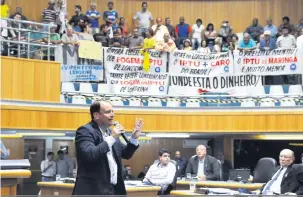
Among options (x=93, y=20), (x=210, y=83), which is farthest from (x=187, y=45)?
(x=93, y=20)

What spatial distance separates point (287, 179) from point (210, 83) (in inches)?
358

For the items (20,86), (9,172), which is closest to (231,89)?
(20,86)

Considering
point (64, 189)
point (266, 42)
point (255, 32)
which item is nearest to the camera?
point (64, 189)

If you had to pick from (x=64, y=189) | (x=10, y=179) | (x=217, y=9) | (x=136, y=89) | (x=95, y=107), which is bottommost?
(x=64, y=189)

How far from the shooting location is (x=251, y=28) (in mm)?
21625

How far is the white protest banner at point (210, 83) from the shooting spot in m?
18.7

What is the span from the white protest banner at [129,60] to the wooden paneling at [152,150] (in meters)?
4.54

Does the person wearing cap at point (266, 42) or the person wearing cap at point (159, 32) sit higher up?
the person wearing cap at point (159, 32)

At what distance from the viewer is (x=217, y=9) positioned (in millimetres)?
26078

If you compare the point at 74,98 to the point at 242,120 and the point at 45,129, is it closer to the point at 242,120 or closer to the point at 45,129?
the point at 45,129

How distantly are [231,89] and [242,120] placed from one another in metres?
0.87

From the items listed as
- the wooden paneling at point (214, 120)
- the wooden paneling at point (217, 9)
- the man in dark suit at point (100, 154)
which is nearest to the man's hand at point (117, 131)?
the man in dark suit at point (100, 154)

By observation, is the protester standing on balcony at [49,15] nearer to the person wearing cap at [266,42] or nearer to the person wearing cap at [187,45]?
the person wearing cap at [187,45]

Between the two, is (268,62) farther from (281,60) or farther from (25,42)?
(25,42)
